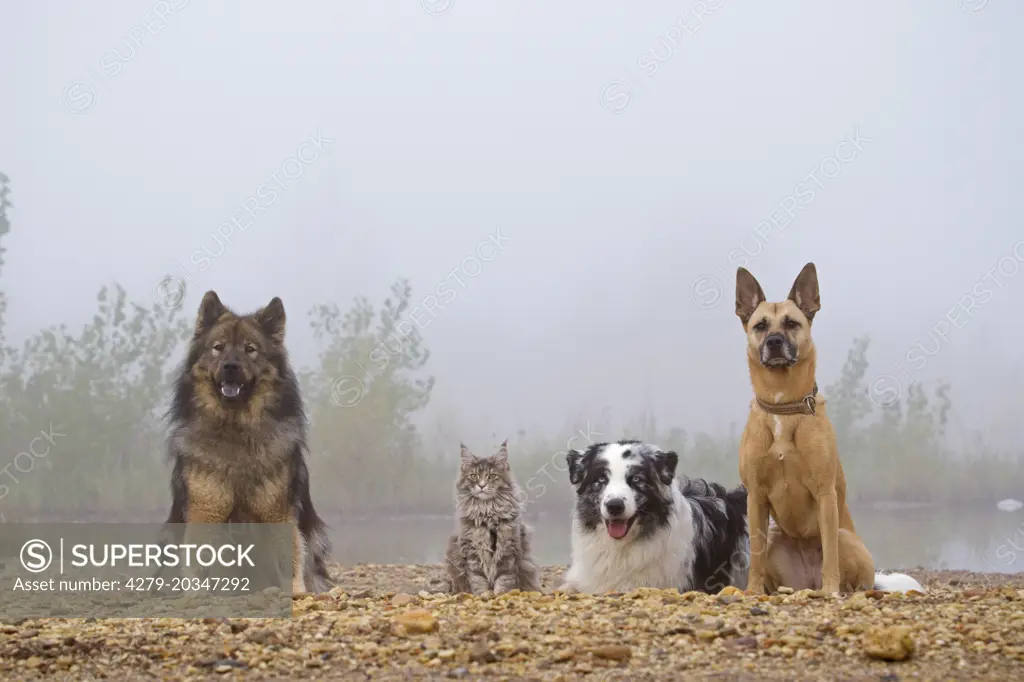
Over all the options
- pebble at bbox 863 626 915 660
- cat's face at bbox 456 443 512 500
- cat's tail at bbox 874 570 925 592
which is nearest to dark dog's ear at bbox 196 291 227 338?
cat's face at bbox 456 443 512 500

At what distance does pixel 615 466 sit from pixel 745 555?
1379 millimetres

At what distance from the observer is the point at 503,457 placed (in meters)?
7.52

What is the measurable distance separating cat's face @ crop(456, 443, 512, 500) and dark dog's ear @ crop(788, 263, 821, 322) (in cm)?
230

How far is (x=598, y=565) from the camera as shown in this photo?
699 cm

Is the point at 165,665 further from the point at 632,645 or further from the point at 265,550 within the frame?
the point at 632,645

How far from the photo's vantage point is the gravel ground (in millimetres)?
4859

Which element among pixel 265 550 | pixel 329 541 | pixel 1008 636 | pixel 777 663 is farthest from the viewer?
pixel 329 541

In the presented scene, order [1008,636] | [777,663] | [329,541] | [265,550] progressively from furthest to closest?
[329,541], [265,550], [1008,636], [777,663]

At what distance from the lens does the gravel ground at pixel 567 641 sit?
4.86 meters

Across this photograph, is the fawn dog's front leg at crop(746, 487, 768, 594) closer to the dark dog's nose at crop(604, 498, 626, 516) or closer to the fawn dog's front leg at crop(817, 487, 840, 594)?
the fawn dog's front leg at crop(817, 487, 840, 594)

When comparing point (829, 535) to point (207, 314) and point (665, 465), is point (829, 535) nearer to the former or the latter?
point (665, 465)

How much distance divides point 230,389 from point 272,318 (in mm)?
535

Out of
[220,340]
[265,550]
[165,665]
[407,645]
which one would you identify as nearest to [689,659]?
[407,645]

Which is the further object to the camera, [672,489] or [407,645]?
[672,489]
